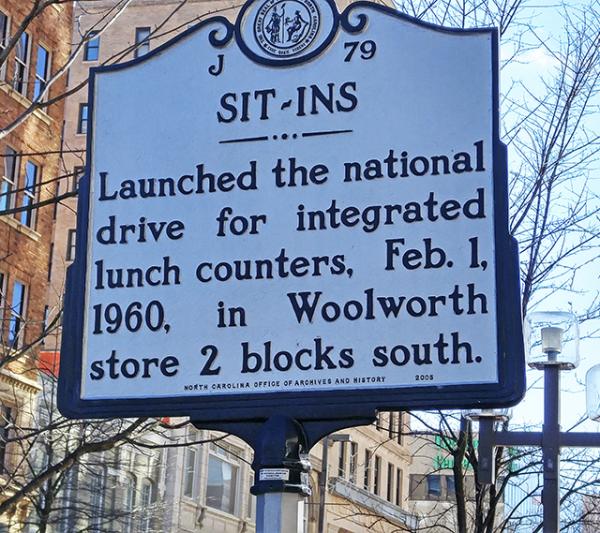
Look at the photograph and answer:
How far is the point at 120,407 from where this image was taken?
544 cm

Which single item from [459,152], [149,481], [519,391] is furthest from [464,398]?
[149,481]

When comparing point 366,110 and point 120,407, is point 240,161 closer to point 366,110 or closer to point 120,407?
point 366,110

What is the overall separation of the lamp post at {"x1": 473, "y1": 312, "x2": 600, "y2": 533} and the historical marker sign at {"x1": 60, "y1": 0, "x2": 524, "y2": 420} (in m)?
5.11

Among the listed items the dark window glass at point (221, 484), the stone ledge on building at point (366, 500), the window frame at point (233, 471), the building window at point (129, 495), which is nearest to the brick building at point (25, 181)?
the building window at point (129, 495)

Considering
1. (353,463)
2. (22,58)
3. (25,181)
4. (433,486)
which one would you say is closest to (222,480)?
(353,463)

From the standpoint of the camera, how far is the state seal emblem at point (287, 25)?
5.64 metres

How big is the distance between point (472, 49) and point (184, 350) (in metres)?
1.77

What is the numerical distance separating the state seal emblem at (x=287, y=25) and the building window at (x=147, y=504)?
29533mm

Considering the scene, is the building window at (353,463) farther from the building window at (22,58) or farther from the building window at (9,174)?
the building window at (22,58)

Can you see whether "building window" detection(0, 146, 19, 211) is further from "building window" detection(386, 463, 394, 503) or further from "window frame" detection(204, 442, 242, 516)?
"building window" detection(386, 463, 394, 503)

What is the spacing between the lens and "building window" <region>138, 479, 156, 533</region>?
35487mm

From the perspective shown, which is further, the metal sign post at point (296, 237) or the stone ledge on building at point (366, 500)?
the stone ledge on building at point (366, 500)

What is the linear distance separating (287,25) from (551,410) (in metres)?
6.00

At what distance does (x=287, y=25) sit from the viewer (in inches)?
223
